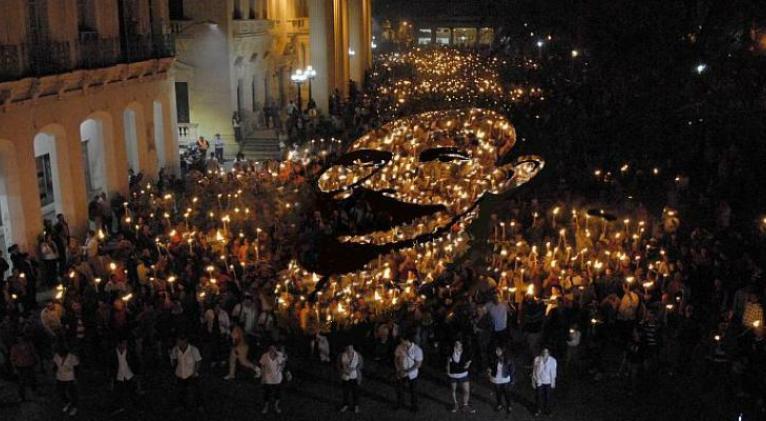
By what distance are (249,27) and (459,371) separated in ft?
94.5

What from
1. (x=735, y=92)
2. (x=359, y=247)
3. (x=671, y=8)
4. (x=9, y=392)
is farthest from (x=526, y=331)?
(x=671, y=8)

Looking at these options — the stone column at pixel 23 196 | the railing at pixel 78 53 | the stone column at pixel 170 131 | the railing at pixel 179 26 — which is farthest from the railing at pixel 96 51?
the railing at pixel 179 26

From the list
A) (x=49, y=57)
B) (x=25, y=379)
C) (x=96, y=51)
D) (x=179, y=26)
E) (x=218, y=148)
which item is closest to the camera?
(x=25, y=379)

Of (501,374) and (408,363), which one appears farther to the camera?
(408,363)

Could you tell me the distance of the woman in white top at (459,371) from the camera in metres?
12.7

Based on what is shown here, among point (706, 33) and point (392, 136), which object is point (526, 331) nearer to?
point (392, 136)

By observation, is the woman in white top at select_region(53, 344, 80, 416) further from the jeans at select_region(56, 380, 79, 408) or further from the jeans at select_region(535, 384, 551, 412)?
the jeans at select_region(535, 384, 551, 412)

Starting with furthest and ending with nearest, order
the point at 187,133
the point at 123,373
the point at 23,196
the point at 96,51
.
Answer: the point at 187,133
the point at 96,51
the point at 23,196
the point at 123,373

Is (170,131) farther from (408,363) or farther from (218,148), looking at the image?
(408,363)

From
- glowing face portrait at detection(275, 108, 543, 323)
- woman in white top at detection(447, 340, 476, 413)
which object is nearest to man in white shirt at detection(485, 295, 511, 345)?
woman in white top at detection(447, 340, 476, 413)

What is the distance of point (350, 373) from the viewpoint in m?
12.8

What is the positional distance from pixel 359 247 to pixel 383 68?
52549 mm

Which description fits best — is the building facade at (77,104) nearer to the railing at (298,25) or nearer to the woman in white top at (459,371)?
the woman in white top at (459,371)

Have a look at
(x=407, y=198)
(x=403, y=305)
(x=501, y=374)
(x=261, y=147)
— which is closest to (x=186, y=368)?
(x=403, y=305)
